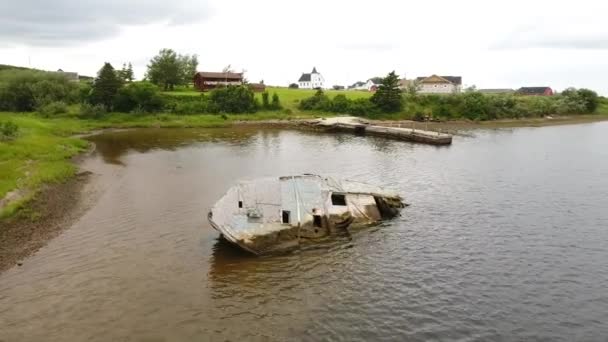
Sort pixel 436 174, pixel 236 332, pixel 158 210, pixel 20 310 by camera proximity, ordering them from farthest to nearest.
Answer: pixel 436 174 < pixel 158 210 < pixel 20 310 < pixel 236 332

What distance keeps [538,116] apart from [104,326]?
392ft

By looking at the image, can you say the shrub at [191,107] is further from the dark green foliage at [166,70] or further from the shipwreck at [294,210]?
the shipwreck at [294,210]

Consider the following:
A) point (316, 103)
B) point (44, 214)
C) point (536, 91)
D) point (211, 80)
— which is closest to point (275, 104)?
point (316, 103)

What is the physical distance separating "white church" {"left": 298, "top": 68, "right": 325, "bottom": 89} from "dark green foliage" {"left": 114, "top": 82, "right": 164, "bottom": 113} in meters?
105

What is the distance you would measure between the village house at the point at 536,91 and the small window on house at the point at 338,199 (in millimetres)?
163114

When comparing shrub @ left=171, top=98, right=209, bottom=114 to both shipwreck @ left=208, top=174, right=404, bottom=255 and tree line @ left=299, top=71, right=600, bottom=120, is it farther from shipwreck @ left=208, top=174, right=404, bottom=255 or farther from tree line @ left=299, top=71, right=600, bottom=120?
shipwreck @ left=208, top=174, right=404, bottom=255

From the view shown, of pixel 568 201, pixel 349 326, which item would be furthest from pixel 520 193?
pixel 349 326

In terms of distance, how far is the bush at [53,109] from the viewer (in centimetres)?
8359

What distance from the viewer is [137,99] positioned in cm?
8825

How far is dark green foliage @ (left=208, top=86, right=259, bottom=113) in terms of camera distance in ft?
313

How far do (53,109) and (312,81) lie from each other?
11756 cm

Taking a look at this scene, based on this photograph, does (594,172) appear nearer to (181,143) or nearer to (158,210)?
(158,210)

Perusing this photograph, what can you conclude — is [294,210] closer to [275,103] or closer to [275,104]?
[275,104]

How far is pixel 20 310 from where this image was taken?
685 inches
